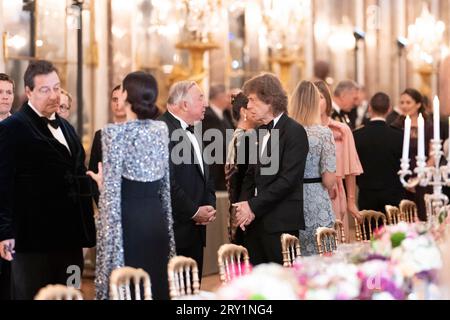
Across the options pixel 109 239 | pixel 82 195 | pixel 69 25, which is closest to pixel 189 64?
pixel 69 25

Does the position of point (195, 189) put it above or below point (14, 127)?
below

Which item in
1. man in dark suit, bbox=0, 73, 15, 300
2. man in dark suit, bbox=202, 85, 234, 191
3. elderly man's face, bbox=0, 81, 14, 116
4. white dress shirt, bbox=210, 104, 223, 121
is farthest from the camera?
white dress shirt, bbox=210, 104, 223, 121

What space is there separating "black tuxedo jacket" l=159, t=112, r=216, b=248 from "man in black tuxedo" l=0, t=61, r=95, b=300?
0.69 meters

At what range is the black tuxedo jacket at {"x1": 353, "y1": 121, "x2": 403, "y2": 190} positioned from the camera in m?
9.04

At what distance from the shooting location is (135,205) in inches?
205

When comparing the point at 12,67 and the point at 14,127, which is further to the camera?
the point at 12,67

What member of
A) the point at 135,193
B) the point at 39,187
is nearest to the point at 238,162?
the point at 39,187

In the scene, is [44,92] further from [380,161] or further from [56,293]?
[380,161]

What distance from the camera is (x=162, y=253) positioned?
5.32 m

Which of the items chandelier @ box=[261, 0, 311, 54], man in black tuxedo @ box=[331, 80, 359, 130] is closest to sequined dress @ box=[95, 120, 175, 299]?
man in black tuxedo @ box=[331, 80, 359, 130]

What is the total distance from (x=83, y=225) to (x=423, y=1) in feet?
61.0

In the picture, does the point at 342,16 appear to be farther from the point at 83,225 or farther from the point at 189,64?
the point at 83,225

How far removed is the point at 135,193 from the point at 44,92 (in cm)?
108

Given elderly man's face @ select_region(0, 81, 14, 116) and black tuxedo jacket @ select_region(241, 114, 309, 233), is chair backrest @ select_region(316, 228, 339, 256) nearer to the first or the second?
black tuxedo jacket @ select_region(241, 114, 309, 233)
